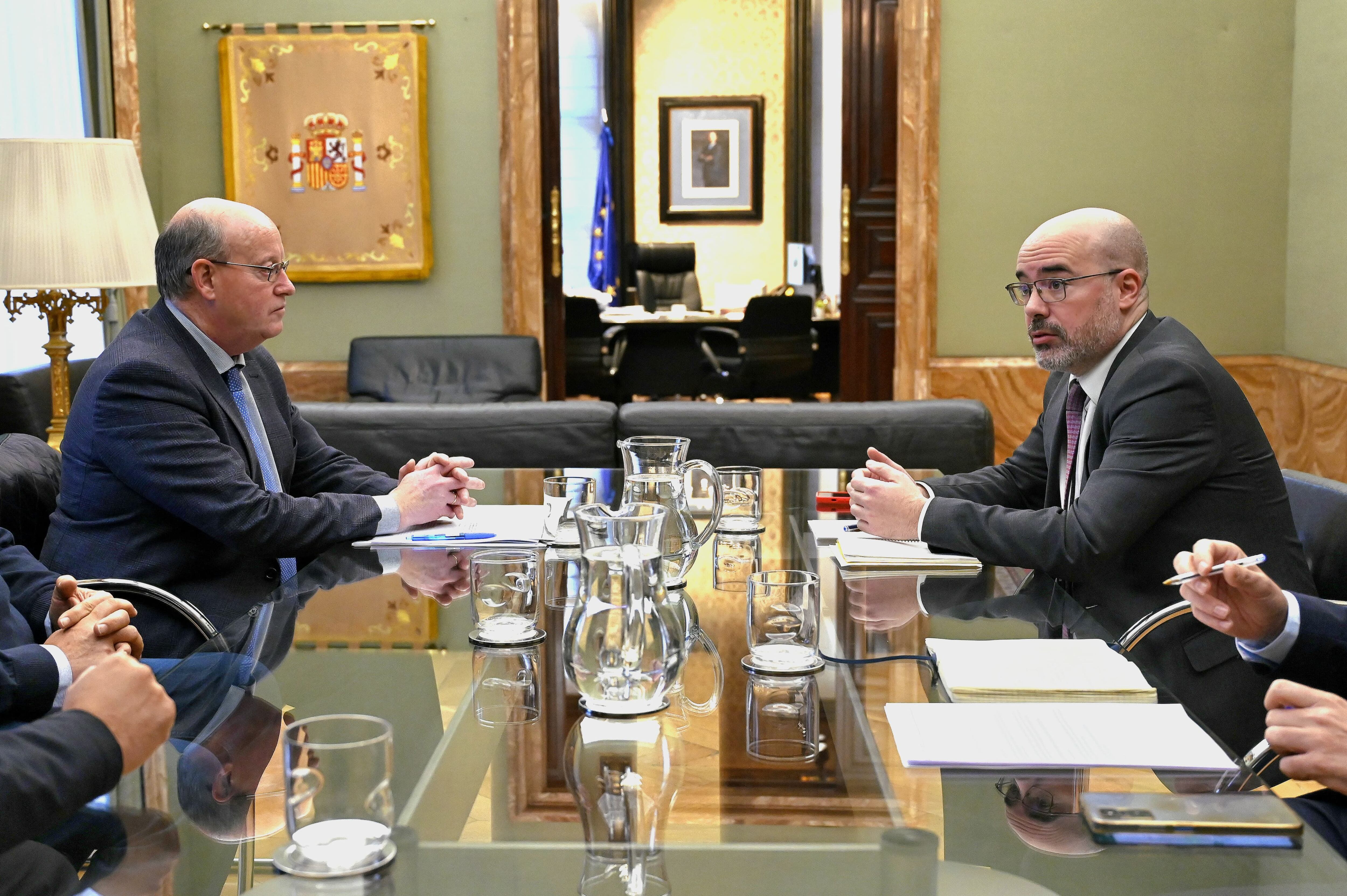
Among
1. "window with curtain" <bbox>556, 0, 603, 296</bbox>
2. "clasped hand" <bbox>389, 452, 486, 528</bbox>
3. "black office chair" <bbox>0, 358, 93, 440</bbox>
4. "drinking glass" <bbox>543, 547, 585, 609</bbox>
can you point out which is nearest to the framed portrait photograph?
"window with curtain" <bbox>556, 0, 603, 296</bbox>

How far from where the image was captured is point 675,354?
8.93 m

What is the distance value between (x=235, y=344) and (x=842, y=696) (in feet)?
5.32

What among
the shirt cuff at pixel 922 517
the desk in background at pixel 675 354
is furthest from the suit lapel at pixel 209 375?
the desk in background at pixel 675 354

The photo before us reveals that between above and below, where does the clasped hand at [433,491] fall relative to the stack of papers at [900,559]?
above

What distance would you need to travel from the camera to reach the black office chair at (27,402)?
12.0 feet

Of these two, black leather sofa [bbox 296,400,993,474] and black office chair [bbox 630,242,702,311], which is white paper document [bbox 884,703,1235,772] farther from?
black office chair [bbox 630,242,702,311]

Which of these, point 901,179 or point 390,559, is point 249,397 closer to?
point 390,559

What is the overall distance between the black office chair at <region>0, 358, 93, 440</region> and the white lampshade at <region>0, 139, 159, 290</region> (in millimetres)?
433

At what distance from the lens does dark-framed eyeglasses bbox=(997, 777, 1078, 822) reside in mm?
1054

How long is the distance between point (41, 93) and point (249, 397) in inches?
133

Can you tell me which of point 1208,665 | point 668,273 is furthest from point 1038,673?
point 668,273

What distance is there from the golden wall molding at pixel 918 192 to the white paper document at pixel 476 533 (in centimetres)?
403

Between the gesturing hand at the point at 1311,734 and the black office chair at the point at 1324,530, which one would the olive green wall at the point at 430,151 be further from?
the gesturing hand at the point at 1311,734

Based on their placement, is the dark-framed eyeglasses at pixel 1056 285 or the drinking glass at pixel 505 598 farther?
the dark-framed eyeglasses at pixel 1056 285
